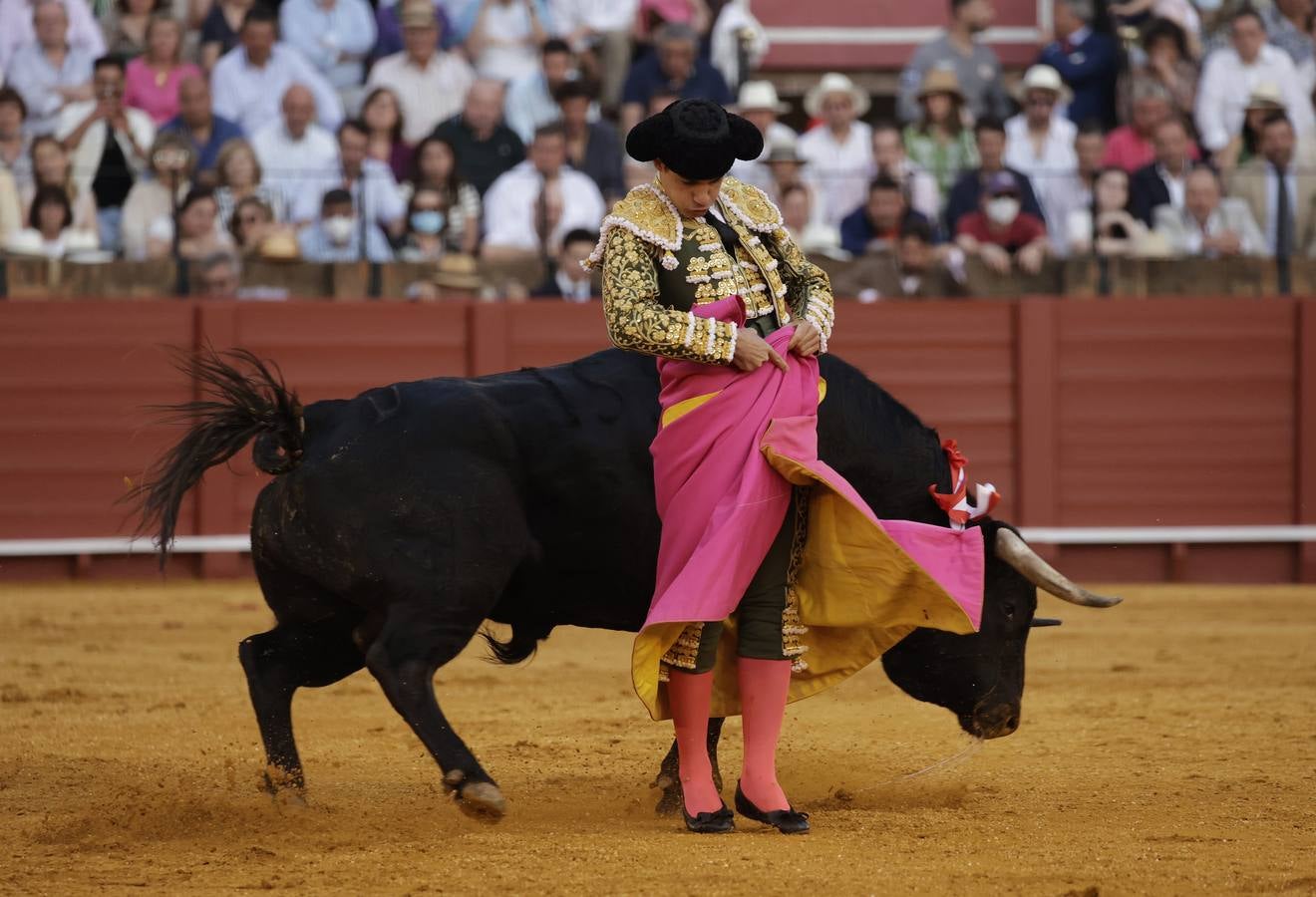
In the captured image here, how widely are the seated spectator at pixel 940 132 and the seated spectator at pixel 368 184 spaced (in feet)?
8.55

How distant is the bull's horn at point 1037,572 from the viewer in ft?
12.5

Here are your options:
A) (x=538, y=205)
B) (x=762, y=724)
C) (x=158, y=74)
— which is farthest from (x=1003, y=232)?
(x=762, y=724)

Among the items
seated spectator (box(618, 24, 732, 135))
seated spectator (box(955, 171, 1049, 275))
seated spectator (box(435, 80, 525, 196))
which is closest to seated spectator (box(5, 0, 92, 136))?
seated spectator (box(435, 80, 525, 196))

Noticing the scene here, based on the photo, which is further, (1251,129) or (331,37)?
(331,37)

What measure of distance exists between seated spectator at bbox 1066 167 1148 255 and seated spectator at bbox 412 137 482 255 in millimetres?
2917

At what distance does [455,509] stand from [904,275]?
5.78 m

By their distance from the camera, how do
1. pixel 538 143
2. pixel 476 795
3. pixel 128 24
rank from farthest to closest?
pixel 128 24, pixel 538 143, pixel 476 795

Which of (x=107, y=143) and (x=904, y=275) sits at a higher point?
(x=107, y=143)

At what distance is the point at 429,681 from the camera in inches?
138

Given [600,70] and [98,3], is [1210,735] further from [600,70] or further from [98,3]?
[98,3]

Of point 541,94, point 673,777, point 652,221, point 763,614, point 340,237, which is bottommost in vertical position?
point 673,777

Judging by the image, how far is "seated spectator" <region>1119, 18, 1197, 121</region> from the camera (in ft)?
32.7

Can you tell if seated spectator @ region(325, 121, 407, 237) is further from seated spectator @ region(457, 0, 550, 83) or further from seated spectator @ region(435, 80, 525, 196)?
seated spectator @ region(457, 0, 550, 83)

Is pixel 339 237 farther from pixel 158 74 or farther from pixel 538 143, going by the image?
pixel 158 74
